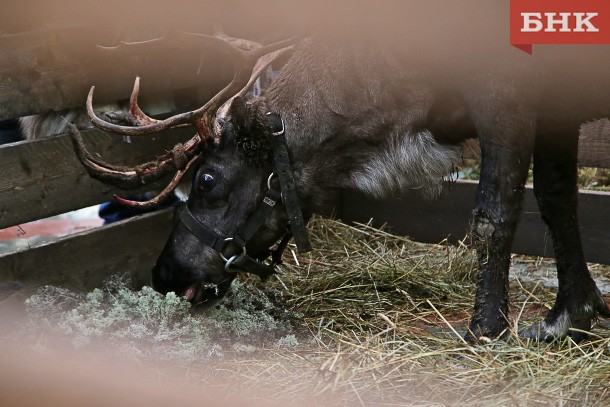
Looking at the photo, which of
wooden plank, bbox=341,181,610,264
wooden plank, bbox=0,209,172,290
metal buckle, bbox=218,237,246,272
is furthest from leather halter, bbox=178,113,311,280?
wooden plank, bbox=341,181,610,264

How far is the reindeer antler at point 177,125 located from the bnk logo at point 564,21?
4.51 ft

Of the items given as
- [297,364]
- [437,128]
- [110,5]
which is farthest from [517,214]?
[110,5]

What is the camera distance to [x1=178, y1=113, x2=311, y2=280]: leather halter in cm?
376

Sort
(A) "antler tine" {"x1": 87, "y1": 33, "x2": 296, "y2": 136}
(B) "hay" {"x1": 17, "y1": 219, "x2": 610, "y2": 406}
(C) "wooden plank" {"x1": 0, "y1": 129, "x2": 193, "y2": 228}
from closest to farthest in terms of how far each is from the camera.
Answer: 1. (B) "hay" {"x1": 17, "y1": 219, "x2": 610, "y2": 406}
2. (A) "antler tine" {"x1": 87, "y1": 33, "x2": 296, "y2": 136}
3. (C) "wooden plank" {"x1": 0, "y1": 129, "x2": 193, "y2": 228}

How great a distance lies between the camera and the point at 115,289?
4.34 metres

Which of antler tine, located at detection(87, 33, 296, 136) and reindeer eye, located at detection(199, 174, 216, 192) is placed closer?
antler tine, located at detection(87, 33, 296, 136)

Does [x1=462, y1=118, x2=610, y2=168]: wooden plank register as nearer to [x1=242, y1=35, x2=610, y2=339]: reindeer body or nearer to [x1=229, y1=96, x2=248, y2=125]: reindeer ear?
[x1=242, y1=35, x2=610, y2=339]: reindeer body

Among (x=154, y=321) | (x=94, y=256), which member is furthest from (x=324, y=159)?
(x=94, y=256)

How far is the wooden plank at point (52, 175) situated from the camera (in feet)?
12.9

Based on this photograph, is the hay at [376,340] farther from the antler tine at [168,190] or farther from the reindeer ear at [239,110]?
the reindeer ear at [239,110]

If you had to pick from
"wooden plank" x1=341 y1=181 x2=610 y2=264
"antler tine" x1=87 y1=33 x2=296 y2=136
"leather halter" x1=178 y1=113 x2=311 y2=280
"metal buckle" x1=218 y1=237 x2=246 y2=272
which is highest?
"antler tine" x1=87 y1=33 x2=296 y2=136

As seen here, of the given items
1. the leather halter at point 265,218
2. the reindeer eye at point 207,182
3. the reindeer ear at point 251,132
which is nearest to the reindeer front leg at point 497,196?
the leather halter at point 265,218

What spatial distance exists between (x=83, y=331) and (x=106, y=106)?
1358 millimetres

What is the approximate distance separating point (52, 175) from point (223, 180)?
2.93 feet
